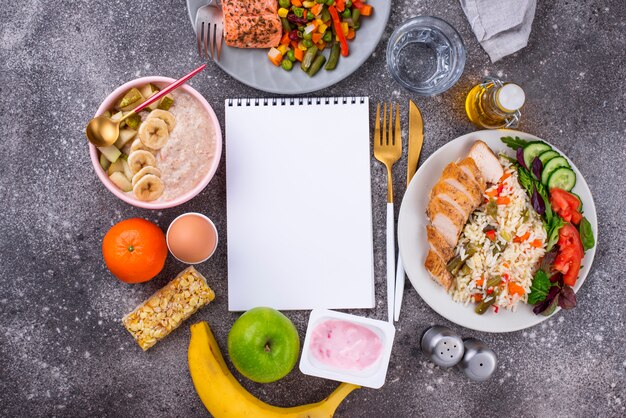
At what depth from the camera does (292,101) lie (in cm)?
161

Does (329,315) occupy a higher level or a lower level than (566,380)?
higher

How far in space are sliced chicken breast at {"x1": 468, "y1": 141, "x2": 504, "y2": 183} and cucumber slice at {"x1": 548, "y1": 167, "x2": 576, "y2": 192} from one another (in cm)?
14

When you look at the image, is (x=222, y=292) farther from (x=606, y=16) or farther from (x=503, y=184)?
(x=606, y=16)

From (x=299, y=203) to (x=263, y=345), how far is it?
0.44m

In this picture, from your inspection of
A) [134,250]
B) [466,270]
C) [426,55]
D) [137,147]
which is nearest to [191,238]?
[134,250]

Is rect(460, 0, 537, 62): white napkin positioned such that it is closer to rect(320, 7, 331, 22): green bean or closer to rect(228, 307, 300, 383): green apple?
rect(320, 7, 331, 22): green bean

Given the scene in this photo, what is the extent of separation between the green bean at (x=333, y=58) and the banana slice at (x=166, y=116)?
1.54 feet

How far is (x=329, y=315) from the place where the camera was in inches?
58.2

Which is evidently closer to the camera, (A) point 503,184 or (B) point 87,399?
(A) point 503,184

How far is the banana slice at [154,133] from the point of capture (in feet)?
4.64

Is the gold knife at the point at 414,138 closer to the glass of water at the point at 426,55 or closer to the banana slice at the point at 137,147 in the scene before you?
the glass of water at the point at 426,55

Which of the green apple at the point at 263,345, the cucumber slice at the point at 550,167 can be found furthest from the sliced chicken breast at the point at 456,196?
the green apple at the point at 263,345

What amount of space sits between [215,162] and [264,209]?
0.23 metres

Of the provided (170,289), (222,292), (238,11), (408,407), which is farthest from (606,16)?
(170,289)
